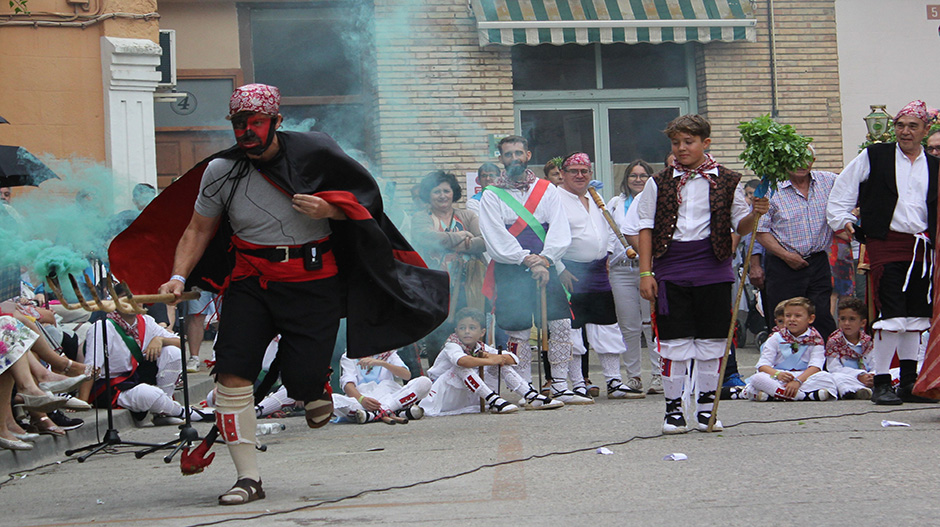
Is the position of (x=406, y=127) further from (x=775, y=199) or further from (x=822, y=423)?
(x=822, y=423)

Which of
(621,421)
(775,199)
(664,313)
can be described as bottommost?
(621,421)

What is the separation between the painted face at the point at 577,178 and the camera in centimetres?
957

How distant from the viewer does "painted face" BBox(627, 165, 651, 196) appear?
10.0m

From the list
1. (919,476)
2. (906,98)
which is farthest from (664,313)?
(906,98)

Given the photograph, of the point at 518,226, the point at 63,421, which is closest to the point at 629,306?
the point at 518,226

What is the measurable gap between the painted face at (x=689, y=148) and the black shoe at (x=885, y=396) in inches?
89.2

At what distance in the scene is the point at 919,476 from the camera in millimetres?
5086

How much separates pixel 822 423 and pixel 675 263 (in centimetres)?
133

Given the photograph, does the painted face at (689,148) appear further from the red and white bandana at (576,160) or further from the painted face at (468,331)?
the red and white bandana at (576,160)

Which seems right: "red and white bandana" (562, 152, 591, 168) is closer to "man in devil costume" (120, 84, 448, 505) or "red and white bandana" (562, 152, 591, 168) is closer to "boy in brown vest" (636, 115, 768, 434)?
"boy in brown vest" (636, 115, 768, 434)

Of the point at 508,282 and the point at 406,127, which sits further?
the point at 406,127

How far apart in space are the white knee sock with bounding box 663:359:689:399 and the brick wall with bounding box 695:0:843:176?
9.45 m

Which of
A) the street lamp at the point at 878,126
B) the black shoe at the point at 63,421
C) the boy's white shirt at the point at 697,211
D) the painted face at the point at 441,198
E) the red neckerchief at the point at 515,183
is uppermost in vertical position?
the street lamp at the point at 878,126

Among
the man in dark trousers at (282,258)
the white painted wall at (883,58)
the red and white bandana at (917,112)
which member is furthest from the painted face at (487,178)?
the white painted wall at (883,58)
